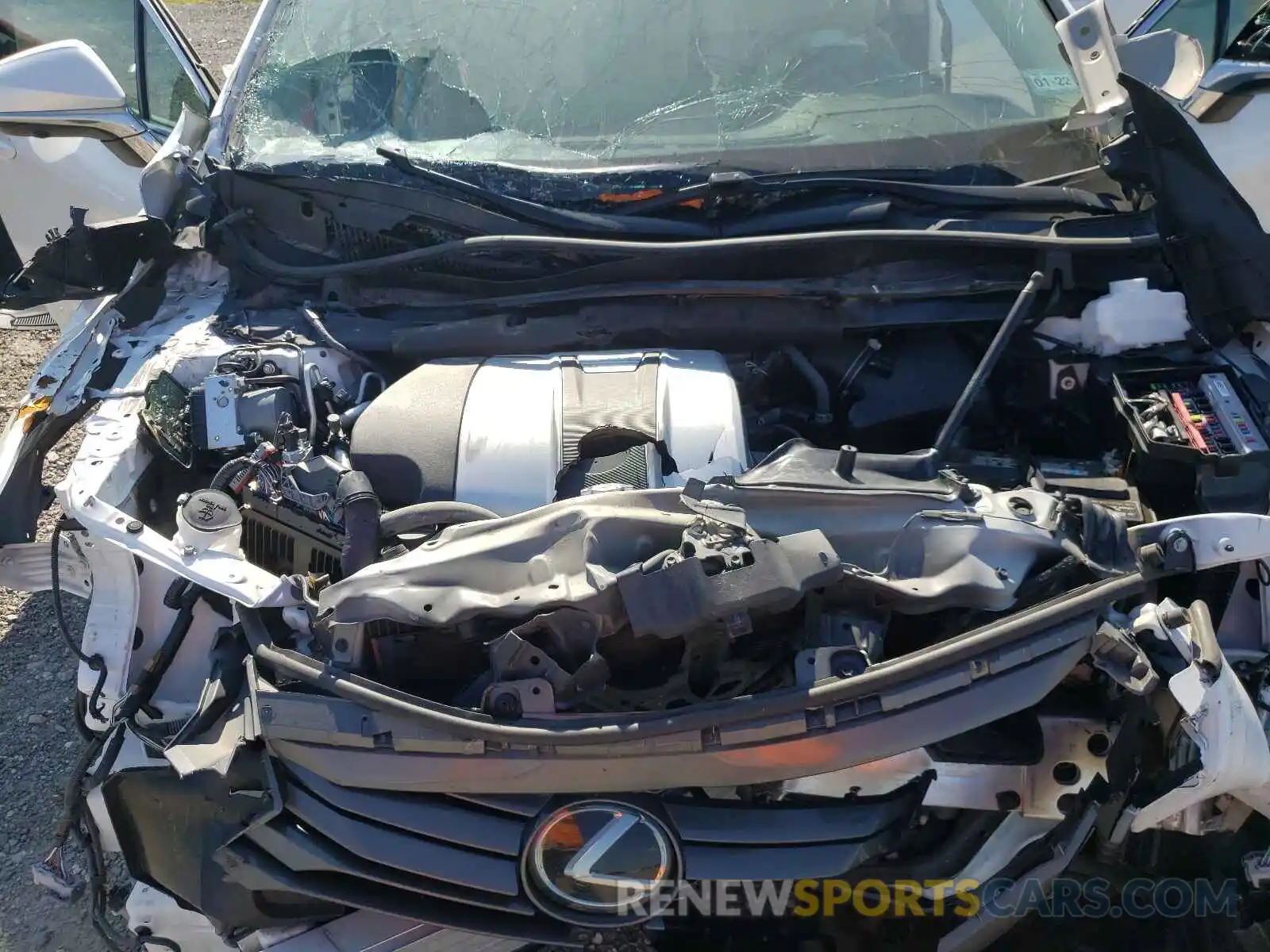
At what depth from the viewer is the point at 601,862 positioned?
6.33 feet

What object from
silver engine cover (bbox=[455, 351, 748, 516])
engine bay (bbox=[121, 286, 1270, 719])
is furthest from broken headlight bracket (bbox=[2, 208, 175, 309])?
silver engine cover (bbox=[455, 351, 748, 516])

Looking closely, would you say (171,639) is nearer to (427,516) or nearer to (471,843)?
(427,516)

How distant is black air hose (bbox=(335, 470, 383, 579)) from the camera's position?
207 cm

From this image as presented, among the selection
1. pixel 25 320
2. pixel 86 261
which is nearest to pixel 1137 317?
pixel 86 261

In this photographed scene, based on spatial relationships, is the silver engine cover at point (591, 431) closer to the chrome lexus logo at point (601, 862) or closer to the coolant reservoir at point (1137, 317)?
the chrome lexus logo at point (601, 862)

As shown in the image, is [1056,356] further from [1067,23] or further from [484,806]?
[484,806]

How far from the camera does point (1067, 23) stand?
2.56m

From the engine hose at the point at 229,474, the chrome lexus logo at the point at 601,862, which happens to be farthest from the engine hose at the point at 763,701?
the engine hose at the point at 229,474

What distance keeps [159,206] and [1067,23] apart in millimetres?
2364

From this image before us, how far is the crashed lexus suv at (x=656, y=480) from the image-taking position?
1.88 m

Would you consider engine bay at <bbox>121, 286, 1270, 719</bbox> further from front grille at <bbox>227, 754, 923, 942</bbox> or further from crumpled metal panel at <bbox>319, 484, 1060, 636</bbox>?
front grille at <bbox>227, 754, 923, 942</bbox>

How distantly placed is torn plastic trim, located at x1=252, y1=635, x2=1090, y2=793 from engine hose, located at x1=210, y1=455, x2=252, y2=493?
60cm

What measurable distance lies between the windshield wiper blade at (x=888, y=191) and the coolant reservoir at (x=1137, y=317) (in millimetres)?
270

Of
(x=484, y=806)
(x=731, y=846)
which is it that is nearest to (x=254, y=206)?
(x=484, y=806)
